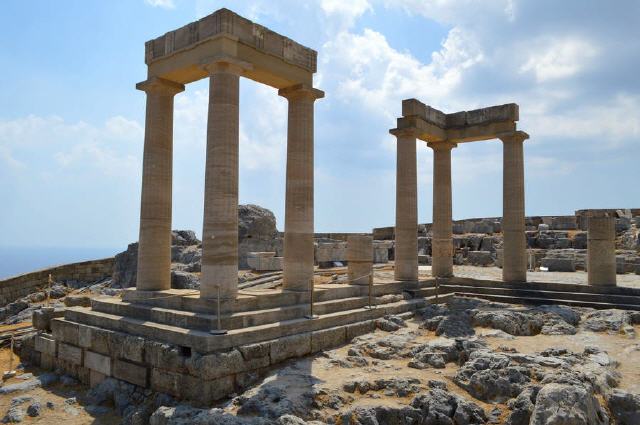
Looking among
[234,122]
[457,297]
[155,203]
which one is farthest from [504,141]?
[155,203]

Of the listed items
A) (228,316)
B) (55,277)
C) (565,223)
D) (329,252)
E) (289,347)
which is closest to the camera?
(228,316)

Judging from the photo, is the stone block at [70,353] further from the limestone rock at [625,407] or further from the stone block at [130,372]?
the limestone rock at [625,407]

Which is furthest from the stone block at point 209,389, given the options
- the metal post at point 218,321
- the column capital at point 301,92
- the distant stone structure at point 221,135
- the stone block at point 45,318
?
the column capital at point 301,92

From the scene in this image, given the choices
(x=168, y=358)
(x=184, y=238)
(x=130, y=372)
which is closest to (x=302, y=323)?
(x=168, y=358)

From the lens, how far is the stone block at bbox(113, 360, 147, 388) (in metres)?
12.1

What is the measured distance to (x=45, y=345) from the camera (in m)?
15.4

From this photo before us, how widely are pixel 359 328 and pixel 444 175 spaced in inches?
437

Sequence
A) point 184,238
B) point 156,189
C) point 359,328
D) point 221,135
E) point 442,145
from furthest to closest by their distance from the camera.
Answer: point 184,238 < point 442,145 < point 156,189 < point 359,328 < point 221,135

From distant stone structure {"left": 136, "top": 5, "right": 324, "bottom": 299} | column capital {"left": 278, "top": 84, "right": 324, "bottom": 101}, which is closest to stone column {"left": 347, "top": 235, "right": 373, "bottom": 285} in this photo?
distant stone structure {"left": 136, "top": 5, "right": 324, "bottom": 299}

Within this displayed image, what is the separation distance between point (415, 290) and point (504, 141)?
25.9ft

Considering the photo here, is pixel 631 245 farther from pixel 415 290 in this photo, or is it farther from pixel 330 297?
pixel 330 297

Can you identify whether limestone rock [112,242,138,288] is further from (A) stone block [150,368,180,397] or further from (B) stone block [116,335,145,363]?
(A) stone block [150,368,180,397]

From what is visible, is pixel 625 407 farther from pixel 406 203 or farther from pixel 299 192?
pixel 406 203

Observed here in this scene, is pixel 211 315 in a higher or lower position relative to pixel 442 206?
lower
